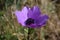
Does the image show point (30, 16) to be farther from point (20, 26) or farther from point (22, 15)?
point (20, 26)

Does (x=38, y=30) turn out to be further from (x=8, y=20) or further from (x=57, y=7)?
(x=57, y=7)

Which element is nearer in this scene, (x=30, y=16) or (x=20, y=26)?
(x=30, y=16)

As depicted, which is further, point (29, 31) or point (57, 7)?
point (57, 7)

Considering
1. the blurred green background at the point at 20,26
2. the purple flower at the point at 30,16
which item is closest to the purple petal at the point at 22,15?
the purple flower at the point at 30,16

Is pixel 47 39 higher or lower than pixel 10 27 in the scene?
lower

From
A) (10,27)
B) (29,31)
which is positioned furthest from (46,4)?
(29,31)

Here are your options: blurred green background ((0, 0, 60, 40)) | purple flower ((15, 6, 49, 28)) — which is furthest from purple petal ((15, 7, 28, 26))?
blurred green background ((0, 0, 60, 40))

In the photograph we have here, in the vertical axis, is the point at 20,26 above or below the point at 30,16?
below

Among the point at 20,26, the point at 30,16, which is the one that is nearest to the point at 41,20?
the point at 30,16

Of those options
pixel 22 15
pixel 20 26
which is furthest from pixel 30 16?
pixel 20 26
